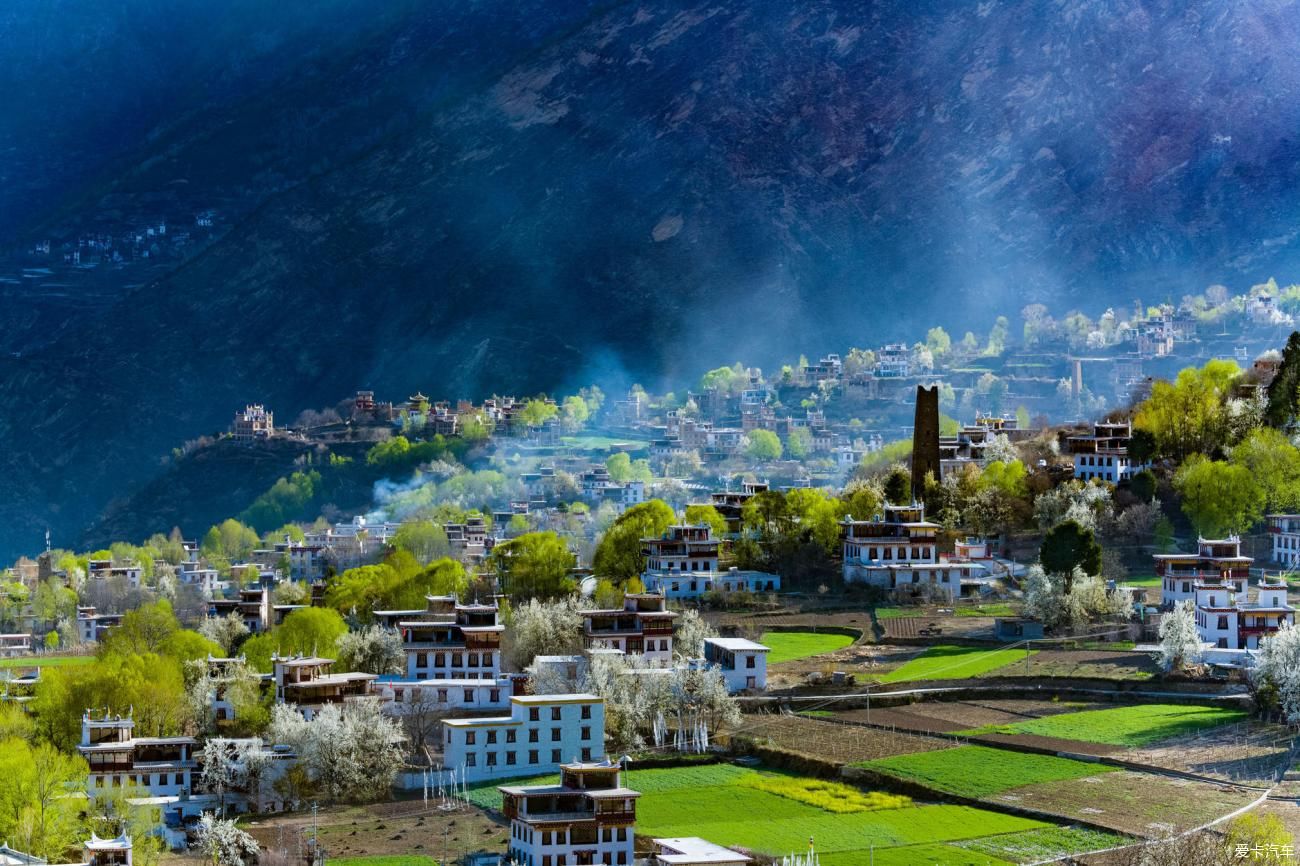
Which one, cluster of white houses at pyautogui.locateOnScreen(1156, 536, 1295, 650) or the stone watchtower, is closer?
cluster of white houses at pyautogui.locateOnScreen(1156, 536, 1295, 650)

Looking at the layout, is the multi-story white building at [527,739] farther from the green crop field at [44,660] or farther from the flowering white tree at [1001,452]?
the flowering white tree at [1001,452]

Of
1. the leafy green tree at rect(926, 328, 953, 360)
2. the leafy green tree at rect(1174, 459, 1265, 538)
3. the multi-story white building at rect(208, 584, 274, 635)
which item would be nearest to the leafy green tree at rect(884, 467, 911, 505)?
the leafy green tree at rect(1174, 459, 1265, 538)

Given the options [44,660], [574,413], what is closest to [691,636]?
[44,660]

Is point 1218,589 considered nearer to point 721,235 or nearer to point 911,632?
point 911,632

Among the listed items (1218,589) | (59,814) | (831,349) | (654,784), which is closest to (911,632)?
(1218,589)

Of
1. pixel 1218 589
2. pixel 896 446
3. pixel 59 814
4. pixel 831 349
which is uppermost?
pixel 831 349

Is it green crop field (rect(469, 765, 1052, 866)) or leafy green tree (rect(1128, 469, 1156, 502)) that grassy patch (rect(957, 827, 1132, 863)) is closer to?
green crop field (rect(469, 765, 1052, 866))
